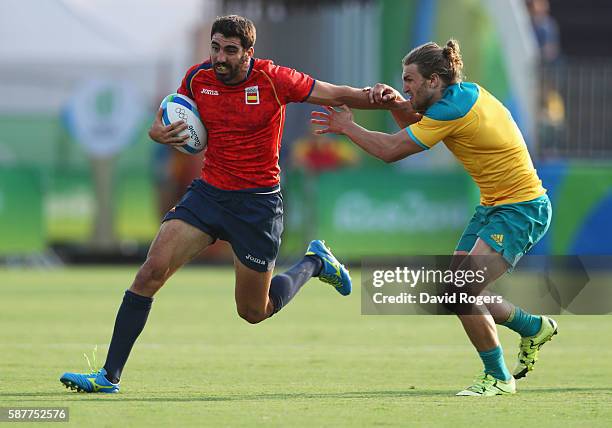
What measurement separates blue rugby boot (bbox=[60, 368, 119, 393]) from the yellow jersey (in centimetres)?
237

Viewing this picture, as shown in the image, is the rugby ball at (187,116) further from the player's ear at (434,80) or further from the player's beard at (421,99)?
the player's ear at (434,80)

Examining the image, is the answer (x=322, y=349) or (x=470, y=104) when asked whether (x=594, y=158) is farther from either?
(x=470, y=104)

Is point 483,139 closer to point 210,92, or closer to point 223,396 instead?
point 210,92

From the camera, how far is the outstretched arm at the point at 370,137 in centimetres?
865

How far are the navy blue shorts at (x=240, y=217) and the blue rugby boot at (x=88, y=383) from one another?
1.08 metres

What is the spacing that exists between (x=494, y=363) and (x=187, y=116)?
2.44 m

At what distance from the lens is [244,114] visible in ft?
29.2

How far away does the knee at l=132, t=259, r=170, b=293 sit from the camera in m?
8.65

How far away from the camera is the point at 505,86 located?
20.8 metres

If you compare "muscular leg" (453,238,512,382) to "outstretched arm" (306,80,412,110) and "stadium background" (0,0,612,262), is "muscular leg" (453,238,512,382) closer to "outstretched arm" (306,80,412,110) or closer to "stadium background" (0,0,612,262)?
"outstretched arm" (306,80,412,110)

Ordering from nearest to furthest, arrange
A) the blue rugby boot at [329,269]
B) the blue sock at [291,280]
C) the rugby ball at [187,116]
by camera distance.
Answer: the rugby ball at [187,116] → the blue sock at [291,280] → the blue rugby boot at [329,269]


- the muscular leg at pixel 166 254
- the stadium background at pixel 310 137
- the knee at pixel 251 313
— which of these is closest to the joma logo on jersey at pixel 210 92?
the muscular leg at pixel 166 254

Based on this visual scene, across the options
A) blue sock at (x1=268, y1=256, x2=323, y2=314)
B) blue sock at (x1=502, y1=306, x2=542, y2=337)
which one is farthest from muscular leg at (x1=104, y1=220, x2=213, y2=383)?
blue sock at (x1=502, y1=306, x2=542, y2=337)

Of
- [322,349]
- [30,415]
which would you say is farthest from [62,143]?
[30,415]
